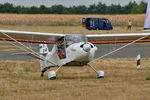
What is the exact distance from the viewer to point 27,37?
65.5 feet

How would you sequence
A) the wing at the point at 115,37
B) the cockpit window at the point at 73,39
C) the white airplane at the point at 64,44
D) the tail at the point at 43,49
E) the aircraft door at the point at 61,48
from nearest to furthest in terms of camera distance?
1. the white airplane at the point at 64,44
2. the cockpit window at the point at 73,39
3. the aircraft door at the point at 61,48
4. the wing at the point at 115,37
5. the tail at the point at 43,49

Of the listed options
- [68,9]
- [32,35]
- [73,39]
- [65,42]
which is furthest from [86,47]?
[68,9]

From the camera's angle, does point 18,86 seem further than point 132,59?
No

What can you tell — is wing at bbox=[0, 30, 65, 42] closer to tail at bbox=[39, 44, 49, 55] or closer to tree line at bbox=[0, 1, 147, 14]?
tail at bbox=[39, 44, 49, 55]

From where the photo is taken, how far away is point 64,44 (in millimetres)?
18656

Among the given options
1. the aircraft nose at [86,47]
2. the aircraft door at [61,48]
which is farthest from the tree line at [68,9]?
the aircraft nose at [86,47]

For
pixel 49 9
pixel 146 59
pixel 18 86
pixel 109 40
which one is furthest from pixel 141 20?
pixel 18 86

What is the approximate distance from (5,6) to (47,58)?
93188mm

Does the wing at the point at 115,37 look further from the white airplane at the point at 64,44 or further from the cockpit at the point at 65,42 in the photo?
the cockpit at the point at 65,42

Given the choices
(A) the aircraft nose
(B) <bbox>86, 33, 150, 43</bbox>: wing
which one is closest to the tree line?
(B) <bbox>86, 33, 150, 43</bbox>: wing

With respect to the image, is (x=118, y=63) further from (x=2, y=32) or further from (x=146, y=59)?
(x=2, y=32)

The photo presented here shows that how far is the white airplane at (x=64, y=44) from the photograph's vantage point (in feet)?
57.9

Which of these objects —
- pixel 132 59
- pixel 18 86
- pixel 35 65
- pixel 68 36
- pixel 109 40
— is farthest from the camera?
pixel 132 59

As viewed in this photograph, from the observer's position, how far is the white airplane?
57.9ft
